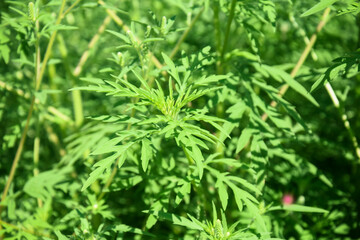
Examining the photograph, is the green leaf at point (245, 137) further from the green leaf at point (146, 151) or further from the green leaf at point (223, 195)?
the green leaf at point (146, 151)

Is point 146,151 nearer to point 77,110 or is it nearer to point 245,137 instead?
point 245,137

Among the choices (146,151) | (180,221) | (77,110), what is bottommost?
(180,221)

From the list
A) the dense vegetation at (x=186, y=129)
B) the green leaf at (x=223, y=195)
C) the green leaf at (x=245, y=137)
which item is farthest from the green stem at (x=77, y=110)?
the green leaf at (x=223, y=195)

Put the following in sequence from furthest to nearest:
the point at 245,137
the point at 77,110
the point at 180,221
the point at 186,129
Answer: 1. the point at 77,110
2. the point at 245,137
3. the point at 180,221
4. the point at 186,129

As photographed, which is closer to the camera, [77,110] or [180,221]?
[180,221]

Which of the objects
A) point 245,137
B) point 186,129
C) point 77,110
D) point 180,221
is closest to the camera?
point 186,129

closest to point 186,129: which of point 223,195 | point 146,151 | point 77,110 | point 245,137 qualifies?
point 146,151

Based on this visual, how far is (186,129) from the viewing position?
969 mm

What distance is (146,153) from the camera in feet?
3.27

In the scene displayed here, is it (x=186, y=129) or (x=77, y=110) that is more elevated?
(x=186, y=129)

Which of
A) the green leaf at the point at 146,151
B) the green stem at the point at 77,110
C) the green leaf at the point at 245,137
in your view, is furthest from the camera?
the green stem at the point at 77,110

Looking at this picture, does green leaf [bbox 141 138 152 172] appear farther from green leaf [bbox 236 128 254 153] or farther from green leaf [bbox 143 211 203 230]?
green leaf [bbox 236 128 254 153]

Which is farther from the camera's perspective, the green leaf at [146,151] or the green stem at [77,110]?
the green stem at [77,110]

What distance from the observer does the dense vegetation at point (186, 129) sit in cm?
108
